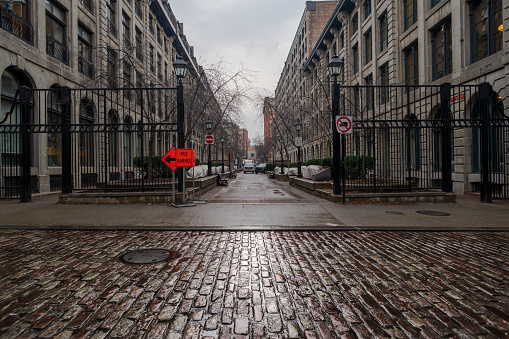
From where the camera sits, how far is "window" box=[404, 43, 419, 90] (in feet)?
56.1

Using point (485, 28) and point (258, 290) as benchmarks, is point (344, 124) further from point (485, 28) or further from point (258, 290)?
point (485, 28)

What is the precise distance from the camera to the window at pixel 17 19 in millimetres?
11453

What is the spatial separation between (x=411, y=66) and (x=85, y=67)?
20.0m

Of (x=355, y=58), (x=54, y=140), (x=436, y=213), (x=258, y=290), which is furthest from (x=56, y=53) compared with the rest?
(x=355, y=58)

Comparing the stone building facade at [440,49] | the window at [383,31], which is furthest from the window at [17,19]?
the window at [383,31]

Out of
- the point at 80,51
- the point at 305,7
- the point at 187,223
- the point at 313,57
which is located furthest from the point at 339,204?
the point at 305,7

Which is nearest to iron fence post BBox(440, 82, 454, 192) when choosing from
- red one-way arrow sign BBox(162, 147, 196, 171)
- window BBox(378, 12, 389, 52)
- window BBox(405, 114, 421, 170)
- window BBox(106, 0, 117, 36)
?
window BBox(405, 114, 421, 170)

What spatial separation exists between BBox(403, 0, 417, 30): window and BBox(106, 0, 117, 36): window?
64.5ft

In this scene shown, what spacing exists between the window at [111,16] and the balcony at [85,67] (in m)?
4.13

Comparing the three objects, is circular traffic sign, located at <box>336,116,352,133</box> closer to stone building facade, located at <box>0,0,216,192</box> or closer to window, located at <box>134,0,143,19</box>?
stone building facade, located at <box>0,0,216,192</box>

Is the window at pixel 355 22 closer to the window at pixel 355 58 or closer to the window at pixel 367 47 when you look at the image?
the window at pixel 355 58

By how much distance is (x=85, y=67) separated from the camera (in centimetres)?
1670

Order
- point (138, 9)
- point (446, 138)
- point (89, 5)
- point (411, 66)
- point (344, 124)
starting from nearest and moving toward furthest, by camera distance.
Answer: point (344, 124)
point (446, 138)
point (89, 5)
point (411, 66)
point (138, 9)

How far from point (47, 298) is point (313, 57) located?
138ft
